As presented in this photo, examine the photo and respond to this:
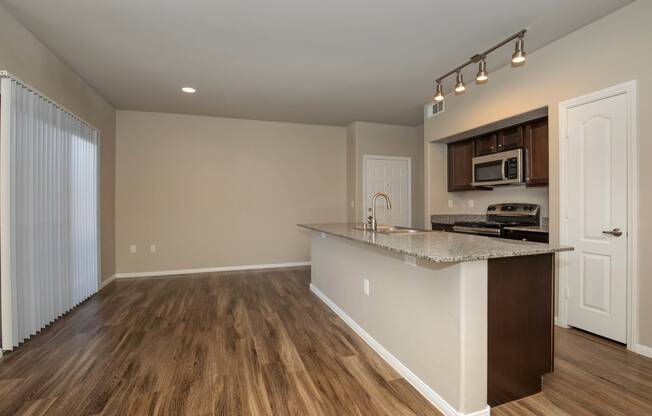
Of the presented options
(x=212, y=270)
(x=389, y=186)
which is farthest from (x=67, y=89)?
(x=389, y=186)

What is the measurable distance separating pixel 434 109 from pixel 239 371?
13.4ft

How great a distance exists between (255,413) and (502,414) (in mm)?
1310

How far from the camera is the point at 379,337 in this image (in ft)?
7.66

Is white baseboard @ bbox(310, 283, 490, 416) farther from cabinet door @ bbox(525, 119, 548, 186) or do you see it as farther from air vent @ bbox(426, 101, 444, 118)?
air vent @ bbox(426, 101, 444, 118)

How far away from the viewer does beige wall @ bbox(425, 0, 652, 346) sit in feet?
7.33

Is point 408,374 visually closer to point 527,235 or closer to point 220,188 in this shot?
point 527,235

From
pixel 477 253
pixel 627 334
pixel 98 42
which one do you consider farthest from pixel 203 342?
pixel 627 334

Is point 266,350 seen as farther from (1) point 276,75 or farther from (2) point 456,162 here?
(2) point 456,162

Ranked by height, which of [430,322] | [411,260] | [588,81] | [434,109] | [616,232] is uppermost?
[434,109]

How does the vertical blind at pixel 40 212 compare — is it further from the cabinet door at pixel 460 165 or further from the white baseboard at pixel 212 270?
the cabinet door at pixel 460 165

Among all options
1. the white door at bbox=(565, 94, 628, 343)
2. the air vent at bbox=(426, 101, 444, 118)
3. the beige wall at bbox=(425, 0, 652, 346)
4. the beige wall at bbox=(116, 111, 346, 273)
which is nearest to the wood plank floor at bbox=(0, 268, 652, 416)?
the white door at bbox=(565, 94, 628, 343)

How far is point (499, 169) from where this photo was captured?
3783 mm

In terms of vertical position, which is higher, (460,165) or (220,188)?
(460,165)

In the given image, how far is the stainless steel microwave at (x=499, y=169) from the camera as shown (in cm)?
351
